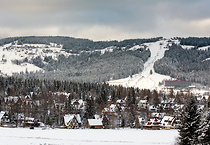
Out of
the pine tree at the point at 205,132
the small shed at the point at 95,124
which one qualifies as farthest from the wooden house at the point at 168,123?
the pine tree at the point at 205,132

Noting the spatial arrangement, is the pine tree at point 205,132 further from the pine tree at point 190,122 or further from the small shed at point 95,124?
the small shed at point 95,124

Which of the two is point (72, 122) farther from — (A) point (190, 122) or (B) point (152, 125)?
(A) point (190, 122)

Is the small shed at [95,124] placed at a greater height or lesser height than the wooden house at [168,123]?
greater

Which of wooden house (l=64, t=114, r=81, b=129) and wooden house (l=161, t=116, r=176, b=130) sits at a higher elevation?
wooden house (l=64, t=114, r=81, b=129)

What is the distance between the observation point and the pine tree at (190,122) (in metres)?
37.5

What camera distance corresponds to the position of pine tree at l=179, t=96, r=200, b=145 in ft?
123

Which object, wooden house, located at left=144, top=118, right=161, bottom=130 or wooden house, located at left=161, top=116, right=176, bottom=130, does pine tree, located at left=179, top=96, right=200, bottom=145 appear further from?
wooden house, located at left=161, top=116, right=176, bottom=130

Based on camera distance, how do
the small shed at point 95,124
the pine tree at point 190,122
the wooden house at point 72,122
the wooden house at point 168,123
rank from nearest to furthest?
the pine tree at point 190,122 < the small shed at point 95,124 < the wooden house at point 72,122 < the wooden house at point 168,123

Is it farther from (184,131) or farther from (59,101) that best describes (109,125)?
(184,131)

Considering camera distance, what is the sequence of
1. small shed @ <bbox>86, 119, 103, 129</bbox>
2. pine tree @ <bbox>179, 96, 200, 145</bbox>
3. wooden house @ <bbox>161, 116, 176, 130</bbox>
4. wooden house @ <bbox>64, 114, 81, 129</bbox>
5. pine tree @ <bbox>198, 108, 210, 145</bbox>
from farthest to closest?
wooden house @ <bbox>161, 116, 176, 130</bbox> < wooden house @ <bbox>64, 114, 81, 129</bbox> < small shed @ <bbox>86, 119, 103, 129</bbox> < pine tree @ <bbox>179, 96, 200, 145</bbox> < pine tree @ <bbox>198, 108, 210, 145</bbox>

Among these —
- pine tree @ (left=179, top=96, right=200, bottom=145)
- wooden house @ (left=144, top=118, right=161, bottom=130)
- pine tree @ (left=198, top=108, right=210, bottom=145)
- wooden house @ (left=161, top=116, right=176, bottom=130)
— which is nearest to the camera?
pine tree @ (left=198, top=108, right=210, bottom=145)

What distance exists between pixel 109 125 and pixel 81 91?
7482 cm

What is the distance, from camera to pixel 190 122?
3769 cm

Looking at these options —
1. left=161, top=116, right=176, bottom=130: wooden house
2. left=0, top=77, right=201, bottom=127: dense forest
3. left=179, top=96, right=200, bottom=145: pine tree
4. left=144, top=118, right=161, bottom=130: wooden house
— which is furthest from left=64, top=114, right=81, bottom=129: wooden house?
left=179, top=96, right=200, bottom=145: pine tree
